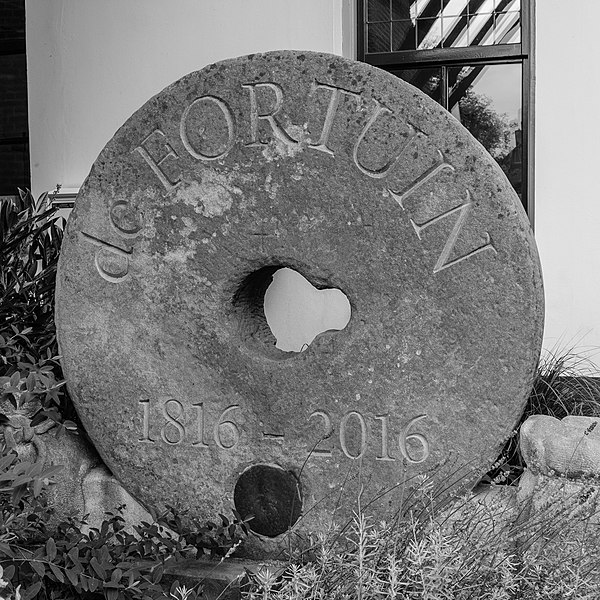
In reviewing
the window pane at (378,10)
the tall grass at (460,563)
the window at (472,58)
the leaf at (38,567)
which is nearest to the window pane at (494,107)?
the window at (472,58)

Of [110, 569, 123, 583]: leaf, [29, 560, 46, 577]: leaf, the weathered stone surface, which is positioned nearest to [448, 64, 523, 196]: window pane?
the weathered stone surface

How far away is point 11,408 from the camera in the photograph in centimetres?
301

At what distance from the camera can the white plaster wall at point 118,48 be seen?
406cm

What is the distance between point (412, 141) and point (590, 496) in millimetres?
1092

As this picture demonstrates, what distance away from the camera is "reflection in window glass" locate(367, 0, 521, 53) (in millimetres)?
4031

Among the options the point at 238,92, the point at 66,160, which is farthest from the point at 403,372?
the point at 66,160

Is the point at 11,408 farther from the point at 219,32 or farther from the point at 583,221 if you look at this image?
the point at 583,221

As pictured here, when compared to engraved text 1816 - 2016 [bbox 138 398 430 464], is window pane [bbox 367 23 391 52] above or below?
above

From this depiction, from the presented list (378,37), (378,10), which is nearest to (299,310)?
(378,37)

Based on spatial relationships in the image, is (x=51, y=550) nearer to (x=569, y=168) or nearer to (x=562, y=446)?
(x=562, y=446)

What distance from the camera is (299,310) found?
394 centimetres

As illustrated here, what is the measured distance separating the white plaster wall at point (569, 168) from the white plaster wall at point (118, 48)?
958 millimetres

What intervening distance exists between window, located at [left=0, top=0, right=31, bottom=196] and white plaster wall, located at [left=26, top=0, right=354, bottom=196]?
123 inches

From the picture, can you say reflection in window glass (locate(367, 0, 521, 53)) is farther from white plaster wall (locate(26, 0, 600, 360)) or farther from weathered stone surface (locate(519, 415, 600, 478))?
weathered stone surface (locate(519, 415, 600, 478))
